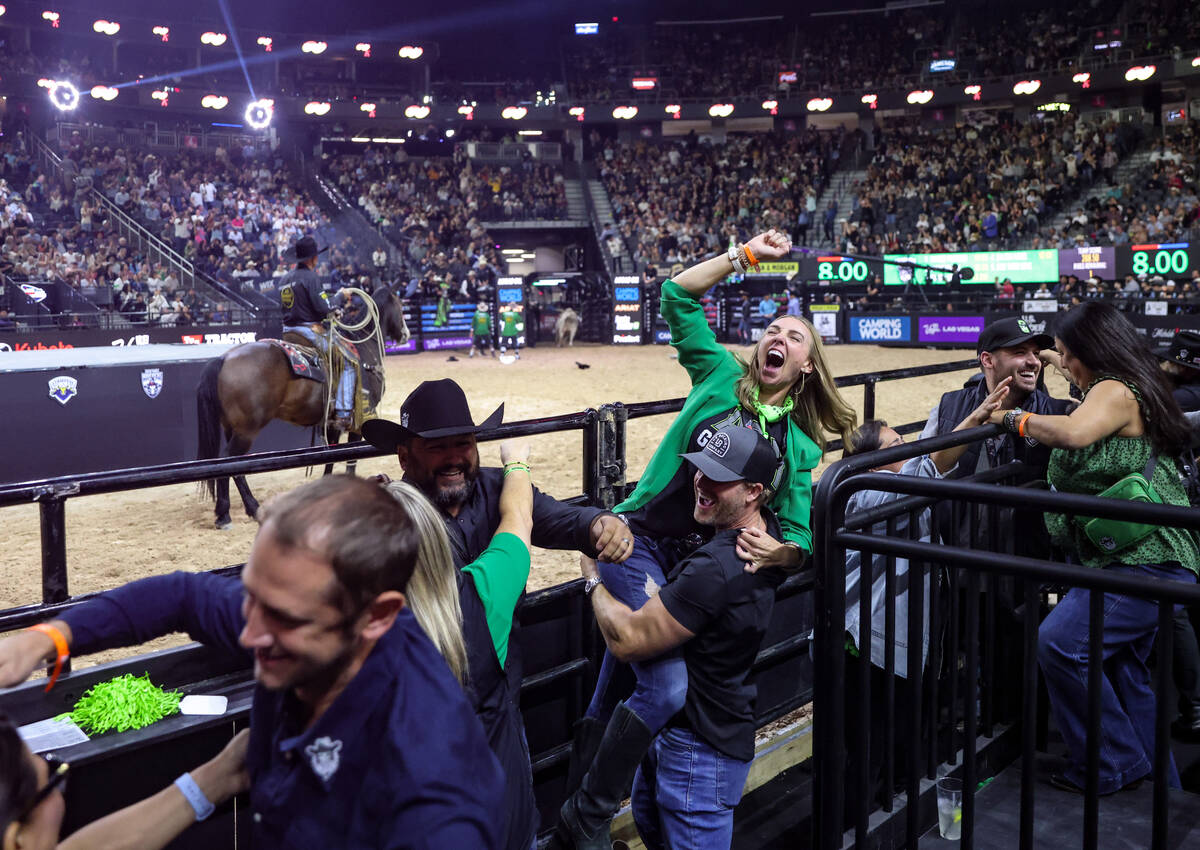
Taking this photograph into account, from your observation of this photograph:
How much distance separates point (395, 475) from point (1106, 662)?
7.95 metres

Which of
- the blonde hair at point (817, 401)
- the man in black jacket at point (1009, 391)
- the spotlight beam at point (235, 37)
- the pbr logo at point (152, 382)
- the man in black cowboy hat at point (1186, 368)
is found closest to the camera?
the blonde hair at point (817, 401)

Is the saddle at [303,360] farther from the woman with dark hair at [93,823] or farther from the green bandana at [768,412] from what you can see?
the woman with dark hair at [93,823]

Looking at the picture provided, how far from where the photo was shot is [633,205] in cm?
3816

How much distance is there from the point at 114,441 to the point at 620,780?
8.77 metres

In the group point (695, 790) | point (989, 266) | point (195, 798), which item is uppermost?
point (989, 266)

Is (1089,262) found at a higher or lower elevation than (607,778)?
higher

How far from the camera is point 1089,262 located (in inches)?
1082

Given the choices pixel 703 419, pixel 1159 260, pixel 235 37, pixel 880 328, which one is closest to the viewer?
pixel 703 419

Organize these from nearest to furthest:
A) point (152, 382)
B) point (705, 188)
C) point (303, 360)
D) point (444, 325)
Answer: point (303, 360) < point (152, 382) < point (444, 325) < point (705, 188)

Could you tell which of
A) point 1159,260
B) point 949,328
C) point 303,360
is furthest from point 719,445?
point 1159,260

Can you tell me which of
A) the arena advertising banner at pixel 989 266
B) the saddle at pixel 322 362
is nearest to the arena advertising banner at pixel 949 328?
the arena advertising banner at pixel 989 266

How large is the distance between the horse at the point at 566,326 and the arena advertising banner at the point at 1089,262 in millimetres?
14588

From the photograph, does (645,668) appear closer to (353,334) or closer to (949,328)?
(353,334)

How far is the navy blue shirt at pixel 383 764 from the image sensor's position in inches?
51.9
